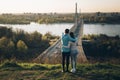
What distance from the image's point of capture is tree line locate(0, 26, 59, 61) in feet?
117

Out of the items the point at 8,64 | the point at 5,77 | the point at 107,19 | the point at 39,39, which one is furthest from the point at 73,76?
the point at 107,19

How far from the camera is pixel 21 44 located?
37.7 metres

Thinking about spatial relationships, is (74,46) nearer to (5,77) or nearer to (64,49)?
(64,49)

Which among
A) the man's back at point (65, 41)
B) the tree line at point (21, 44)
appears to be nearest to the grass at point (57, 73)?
the man's back at point (65, 41)

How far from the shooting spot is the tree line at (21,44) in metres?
35.8

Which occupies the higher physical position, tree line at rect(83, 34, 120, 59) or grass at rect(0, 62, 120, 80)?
grass at rect(0, 62, 120, 80)

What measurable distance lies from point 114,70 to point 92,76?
1263mm

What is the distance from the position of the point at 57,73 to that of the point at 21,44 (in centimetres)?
2684

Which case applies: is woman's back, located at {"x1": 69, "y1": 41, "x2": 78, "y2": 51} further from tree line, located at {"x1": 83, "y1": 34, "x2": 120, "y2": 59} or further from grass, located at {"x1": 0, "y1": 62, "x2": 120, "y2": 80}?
tree line, located at {"x1": 83, "y1": 34, "x2": 120, "y2": 59}

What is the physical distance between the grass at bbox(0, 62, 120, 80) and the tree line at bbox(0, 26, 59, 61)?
71.3 ft

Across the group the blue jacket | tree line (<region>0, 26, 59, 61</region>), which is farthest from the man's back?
tree line (<region>0, 26, 59, 61</region>)

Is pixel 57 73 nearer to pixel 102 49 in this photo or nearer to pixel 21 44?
pixel 21 44

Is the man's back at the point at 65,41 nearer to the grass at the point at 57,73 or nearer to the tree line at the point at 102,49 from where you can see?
the grass at the point at 57,73

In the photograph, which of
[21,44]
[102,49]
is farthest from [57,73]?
[102,49]
